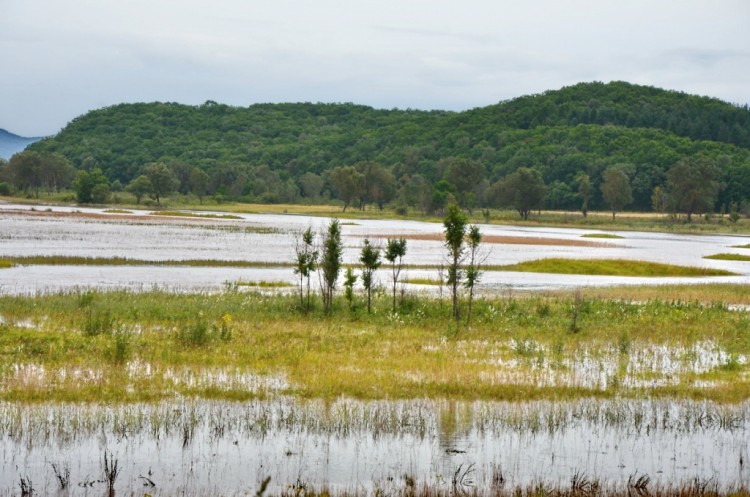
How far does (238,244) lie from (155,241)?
7613 millimetres

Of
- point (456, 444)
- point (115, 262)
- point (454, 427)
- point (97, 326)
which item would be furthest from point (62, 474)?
point (115, 262)

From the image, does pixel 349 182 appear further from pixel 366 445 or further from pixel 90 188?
pixel 366 445

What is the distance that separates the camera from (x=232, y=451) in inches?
607

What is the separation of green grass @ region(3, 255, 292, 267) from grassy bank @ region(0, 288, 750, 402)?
59.2ft

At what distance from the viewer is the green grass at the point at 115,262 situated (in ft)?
169

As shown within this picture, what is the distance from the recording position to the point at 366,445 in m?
16.1

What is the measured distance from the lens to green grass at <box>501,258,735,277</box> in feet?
202

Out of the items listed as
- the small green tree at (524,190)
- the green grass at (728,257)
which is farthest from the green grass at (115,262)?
the small green tree at (524,190)

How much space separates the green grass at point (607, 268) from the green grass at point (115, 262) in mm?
19077

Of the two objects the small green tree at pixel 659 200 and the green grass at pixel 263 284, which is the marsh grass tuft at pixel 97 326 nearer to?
the green grass at pixel 263 284

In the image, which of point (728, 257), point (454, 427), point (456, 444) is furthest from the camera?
point (728, 257)

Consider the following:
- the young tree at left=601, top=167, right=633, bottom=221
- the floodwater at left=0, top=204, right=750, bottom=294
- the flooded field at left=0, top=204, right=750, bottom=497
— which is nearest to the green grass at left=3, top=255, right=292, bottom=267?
the floodwater at left=0, top=204, right=750, bottom=294

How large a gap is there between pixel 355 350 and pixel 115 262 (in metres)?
33.2

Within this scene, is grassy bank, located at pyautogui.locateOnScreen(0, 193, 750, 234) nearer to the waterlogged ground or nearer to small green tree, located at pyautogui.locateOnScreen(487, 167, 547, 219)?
small green tree, located at pyautogui.locateOnScreen(487, 167, 547, 219)
